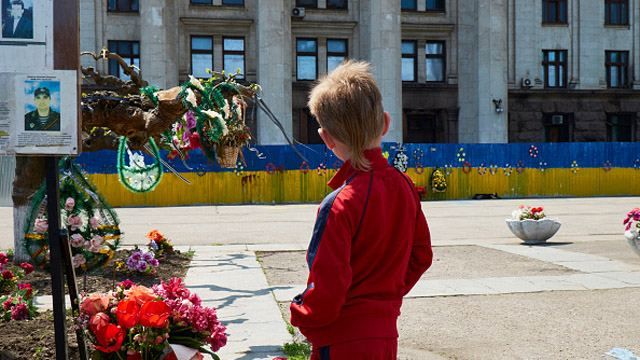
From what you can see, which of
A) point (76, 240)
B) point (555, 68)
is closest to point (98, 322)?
point (76, 240)

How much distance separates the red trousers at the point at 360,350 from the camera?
2555 mm


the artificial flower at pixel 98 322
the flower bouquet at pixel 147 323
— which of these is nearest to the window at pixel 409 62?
the flower bouquet at pixel 147 323

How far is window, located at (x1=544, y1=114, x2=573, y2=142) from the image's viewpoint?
3828cm

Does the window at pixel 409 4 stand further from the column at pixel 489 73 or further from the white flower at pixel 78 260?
the white flower at pixel 78 260

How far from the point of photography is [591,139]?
38531 mm

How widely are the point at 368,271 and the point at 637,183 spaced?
32627 mm

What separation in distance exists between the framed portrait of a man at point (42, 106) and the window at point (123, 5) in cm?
3276

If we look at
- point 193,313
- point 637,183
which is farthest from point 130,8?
point 193,313

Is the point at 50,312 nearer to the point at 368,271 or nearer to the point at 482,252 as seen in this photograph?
the point at 368,271

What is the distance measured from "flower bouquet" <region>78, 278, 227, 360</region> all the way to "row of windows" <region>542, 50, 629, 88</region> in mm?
37728

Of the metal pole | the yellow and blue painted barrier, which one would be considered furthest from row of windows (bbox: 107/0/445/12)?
the metal pole

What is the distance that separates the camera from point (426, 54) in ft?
124

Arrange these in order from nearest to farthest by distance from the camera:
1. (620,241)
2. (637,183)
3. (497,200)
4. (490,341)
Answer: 1. (490,341)
2. (620,241)
3. (497,200)
4. (637,183)

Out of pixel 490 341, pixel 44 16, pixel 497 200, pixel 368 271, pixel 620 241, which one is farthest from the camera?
pixel 497 200
